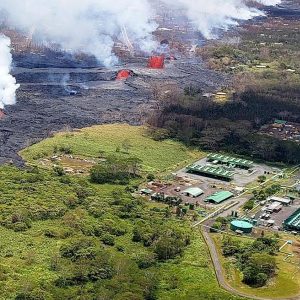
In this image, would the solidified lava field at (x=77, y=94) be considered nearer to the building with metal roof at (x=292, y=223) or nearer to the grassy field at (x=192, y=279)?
the grassy field at (x=192, y=279)

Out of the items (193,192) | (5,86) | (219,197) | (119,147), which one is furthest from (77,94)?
(219,197)

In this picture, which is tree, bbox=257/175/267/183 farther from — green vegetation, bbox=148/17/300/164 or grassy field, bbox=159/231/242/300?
grassy field, bbox=159/231/242/300

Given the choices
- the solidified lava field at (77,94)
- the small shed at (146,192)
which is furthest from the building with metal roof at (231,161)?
the solidified lava field at (77,94)

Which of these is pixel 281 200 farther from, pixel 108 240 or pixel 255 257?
pixel 108 240

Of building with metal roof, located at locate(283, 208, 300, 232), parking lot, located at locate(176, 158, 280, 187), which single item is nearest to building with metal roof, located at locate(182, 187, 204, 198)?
parking lot, located at locate(176, 158, 280, 187)

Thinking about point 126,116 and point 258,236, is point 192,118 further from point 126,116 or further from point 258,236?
point 258,236

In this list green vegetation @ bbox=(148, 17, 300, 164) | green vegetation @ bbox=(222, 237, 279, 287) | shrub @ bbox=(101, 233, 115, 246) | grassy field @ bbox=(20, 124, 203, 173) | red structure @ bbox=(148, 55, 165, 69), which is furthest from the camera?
red structure @ bbox=(148, 55, 165, 69)
